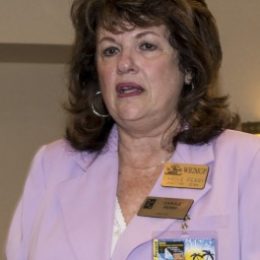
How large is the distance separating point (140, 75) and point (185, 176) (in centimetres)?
28

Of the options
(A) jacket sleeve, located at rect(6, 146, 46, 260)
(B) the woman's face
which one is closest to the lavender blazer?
(A) jacket sleeve, located at rect(6, 146, 46, 260)

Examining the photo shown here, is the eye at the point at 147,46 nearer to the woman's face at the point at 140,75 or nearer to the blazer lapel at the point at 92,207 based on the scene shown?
the woman's face at the point at 140,75

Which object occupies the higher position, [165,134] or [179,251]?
[165,134]

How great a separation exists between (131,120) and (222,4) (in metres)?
2.12

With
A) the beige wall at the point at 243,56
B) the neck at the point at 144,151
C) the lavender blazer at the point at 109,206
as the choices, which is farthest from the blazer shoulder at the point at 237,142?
the beige wall at the point at 243,56

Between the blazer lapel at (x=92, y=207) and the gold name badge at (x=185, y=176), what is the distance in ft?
0.53

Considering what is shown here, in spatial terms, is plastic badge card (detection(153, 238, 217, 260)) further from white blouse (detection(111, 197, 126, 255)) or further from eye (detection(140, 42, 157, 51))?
eye (detection(140, 42, 157, 51))

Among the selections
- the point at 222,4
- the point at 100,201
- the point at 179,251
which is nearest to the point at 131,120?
the point at 100,201

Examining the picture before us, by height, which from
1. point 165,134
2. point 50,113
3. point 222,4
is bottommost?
point 50,113

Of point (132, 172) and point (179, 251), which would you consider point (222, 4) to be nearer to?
point (132, 172)

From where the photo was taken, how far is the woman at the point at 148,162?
1454 millimetres

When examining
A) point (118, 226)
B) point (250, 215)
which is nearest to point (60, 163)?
point (118, 226)

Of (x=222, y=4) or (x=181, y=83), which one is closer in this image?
(x=181, y=83)

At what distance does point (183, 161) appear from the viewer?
1578mm
